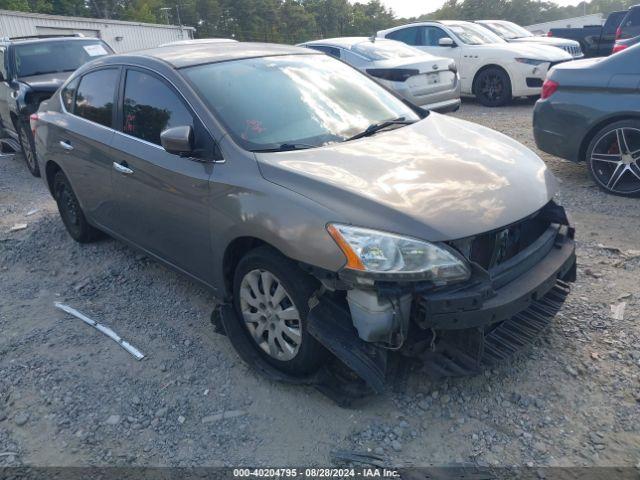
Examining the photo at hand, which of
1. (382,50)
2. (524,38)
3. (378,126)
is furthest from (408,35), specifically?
(378,126)

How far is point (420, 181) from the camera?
288cm

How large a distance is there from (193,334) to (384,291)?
1.67 m

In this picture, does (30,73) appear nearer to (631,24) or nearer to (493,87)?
(493,87)

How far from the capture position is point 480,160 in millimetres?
3207

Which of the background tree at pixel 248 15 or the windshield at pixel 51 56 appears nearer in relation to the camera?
the windshield at pixel 51 56

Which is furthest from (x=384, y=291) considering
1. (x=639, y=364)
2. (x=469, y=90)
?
(x=469, y=90)

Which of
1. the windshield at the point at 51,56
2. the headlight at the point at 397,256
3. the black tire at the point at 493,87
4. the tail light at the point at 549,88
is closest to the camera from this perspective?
the headlight at the point at 397,256

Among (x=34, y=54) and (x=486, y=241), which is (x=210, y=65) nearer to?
(x=486, y=241)

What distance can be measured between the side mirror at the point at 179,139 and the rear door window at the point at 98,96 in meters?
1.25

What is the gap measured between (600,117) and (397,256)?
3.97 meters

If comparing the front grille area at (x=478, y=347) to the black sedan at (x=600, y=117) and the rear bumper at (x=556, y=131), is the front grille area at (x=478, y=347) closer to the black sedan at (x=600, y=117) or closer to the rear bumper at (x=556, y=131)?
the black sedan at (x=600, y=117)

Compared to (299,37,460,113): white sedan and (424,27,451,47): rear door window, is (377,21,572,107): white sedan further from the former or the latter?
(299,37,460,113): white sedan

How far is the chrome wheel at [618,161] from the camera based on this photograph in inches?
208

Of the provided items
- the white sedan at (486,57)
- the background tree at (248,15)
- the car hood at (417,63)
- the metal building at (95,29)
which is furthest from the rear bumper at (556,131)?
the background tree at (248,15)
